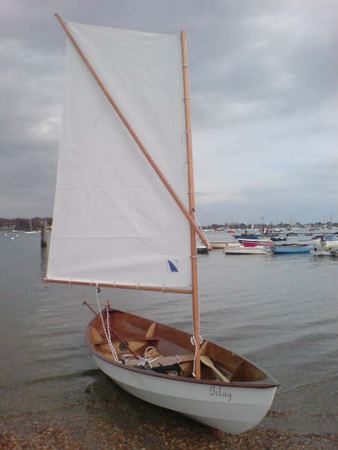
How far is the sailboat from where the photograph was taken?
28.7 ft

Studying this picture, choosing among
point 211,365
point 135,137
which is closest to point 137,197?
point 135,137

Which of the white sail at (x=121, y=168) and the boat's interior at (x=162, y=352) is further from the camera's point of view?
the white sail at (x=121, y=168)

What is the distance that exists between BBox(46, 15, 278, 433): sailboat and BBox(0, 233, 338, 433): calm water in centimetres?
250

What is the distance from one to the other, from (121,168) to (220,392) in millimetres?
5496

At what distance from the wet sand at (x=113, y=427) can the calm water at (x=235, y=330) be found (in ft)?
0.82

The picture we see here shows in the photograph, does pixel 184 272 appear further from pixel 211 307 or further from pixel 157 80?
pixel 211 307

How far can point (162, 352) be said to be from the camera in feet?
37.0

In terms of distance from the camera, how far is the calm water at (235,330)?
10.9 m

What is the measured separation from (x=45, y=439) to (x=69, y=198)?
5755 millimetres

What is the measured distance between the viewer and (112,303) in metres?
25.5

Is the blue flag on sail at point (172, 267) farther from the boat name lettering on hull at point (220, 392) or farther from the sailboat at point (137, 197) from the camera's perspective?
the boat name lettering on hull at point (220, 392)

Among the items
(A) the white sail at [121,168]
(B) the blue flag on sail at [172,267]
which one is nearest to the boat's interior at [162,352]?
(A) the white sail at [121,168]

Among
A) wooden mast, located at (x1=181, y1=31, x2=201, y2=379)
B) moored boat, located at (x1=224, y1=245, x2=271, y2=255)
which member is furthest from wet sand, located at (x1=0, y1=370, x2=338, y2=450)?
moored boat, located at (x1=224, y1=245, x2=271, y2=255)

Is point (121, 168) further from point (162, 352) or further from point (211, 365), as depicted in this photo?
point (162, 352)
